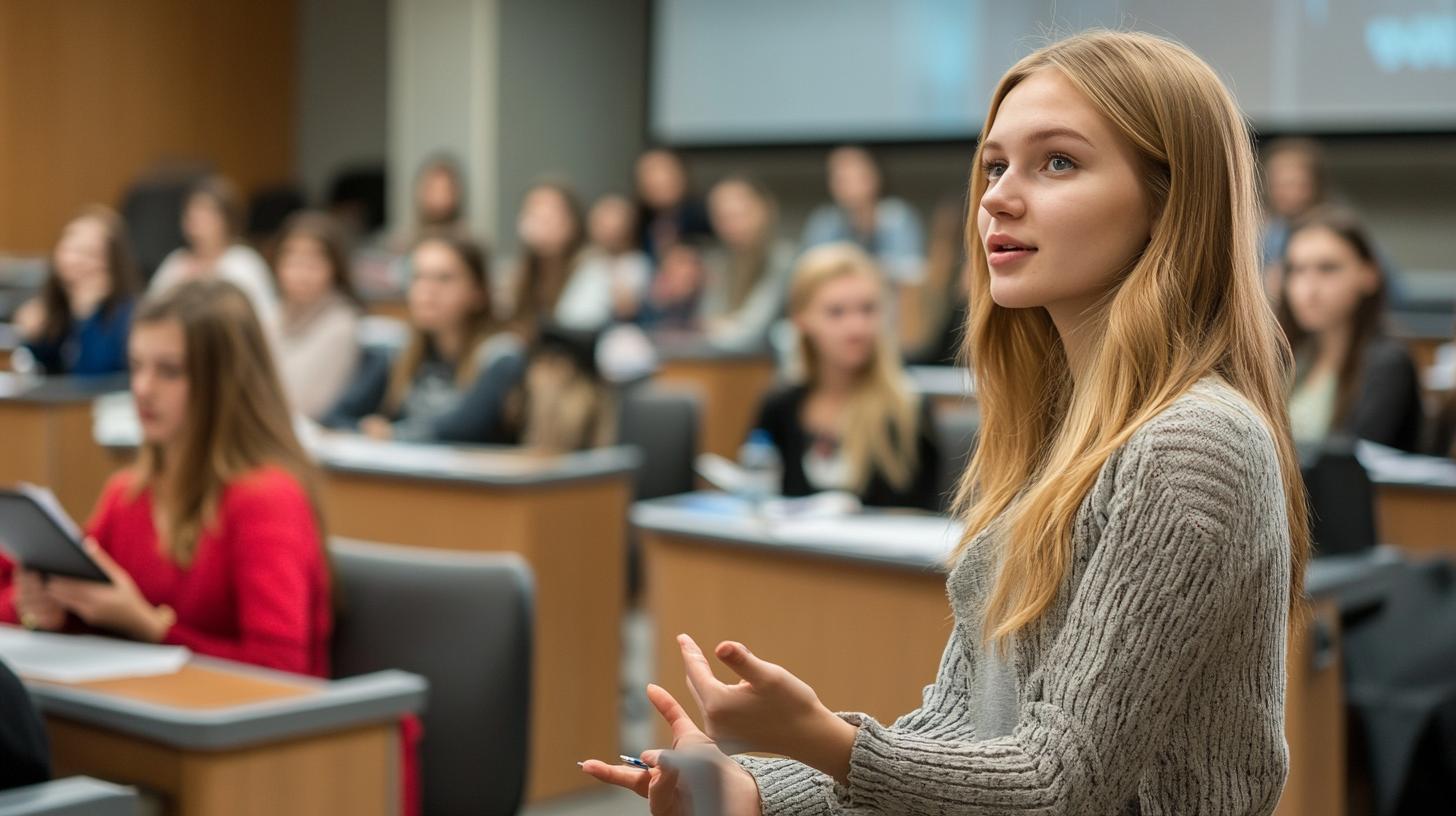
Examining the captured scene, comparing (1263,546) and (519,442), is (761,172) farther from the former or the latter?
(1263,546)

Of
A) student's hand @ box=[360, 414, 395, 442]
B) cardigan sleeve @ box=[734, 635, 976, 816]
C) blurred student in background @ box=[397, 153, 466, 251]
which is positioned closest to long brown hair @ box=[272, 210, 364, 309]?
student's hand @ box=[360, 414, 395, 442]

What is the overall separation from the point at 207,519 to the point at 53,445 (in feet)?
9.44

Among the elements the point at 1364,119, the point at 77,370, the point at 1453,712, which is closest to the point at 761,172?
the point at 1364,119

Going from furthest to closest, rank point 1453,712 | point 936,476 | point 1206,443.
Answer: point 936,476
point 1453,712
point 1206,443

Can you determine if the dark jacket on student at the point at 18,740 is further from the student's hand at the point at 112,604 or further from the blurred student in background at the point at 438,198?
the blurred student in background at the point at 438,198

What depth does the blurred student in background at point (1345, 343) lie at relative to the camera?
4.33m

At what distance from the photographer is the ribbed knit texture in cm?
107

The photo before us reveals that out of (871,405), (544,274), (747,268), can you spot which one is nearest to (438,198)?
(747,268)

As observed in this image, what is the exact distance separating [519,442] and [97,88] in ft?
26.3

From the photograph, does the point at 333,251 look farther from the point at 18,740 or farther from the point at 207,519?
the point at 18,740

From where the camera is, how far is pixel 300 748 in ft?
6.81

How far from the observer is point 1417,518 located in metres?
3.75

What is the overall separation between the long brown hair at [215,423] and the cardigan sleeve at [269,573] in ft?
0.11

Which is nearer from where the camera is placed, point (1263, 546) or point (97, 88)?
point (1263, 546)
